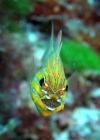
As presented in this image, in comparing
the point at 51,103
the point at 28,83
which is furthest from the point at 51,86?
the point at 28,83

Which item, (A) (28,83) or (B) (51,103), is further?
(A) (28,83)

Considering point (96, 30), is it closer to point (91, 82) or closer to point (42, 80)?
point (91, 82)

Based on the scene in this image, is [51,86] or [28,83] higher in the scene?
[51,86]

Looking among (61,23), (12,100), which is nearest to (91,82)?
(61,23)

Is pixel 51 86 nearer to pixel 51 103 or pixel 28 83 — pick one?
pixel 51 103

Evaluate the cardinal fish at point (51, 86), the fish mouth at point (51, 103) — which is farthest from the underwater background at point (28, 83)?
the fish mouth at point (51, 103)

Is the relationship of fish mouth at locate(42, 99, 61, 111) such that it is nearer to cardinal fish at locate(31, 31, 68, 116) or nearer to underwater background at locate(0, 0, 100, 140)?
cardinal fish at locate(31, 31, 68, 116)
